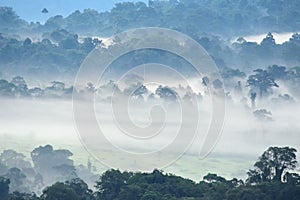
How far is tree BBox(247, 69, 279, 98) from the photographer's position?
130875mm

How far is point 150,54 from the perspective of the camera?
153250mm

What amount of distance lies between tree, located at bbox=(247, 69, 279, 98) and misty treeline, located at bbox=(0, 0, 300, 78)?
24.6 m

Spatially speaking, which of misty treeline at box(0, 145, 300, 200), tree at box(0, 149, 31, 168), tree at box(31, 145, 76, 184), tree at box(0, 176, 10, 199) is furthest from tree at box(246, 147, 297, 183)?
tree at box(0, 149, 31, 168)

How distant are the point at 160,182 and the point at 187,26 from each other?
12295 cm

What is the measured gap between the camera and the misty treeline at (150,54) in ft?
532

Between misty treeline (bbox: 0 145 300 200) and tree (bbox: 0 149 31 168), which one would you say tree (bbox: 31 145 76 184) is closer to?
tree (bbox: 0 149 31 168)

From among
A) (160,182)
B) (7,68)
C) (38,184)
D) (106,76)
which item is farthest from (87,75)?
(160,182)

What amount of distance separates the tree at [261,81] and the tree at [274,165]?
237ft

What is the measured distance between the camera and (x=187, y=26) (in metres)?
180

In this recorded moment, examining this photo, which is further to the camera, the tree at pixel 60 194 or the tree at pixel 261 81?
the tree at pixel 261 81

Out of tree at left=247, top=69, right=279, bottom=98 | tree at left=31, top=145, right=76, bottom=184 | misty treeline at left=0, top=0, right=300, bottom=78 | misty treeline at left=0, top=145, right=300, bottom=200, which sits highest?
misty treeline at left=0, top=0, right=300, bottom=78

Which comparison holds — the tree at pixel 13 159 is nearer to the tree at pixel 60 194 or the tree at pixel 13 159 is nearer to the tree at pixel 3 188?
the tree at pixel 3 188

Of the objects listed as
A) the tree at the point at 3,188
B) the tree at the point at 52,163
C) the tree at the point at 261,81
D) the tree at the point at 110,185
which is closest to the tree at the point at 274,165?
the tree at the point at 110,185

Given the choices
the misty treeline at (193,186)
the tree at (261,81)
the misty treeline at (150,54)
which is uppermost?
the misty treeline at (150,54)
